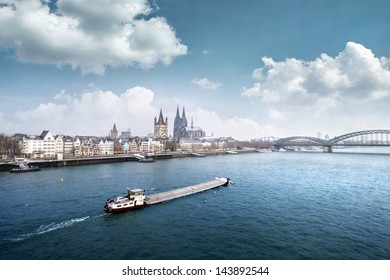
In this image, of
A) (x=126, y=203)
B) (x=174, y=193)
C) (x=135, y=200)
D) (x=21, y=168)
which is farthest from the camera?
(x=21, y=168)

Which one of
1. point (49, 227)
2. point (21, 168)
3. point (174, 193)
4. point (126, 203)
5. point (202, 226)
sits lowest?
point (202, 226)

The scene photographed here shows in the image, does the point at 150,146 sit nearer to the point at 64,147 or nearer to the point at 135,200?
the point at 64,147

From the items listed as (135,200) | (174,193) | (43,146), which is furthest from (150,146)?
(135,200)

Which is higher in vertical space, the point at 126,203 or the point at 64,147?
the point at 64,147

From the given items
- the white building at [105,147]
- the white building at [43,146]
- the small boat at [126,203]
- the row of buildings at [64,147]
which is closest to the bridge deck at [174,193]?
the small boat at [126,203]

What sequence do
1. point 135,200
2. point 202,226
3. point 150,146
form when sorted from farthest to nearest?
point 150,146 < point 135,200 < point 202,226

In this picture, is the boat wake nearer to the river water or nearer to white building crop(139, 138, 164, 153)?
the river water

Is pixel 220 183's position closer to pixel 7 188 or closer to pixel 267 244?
pixel 267 244
